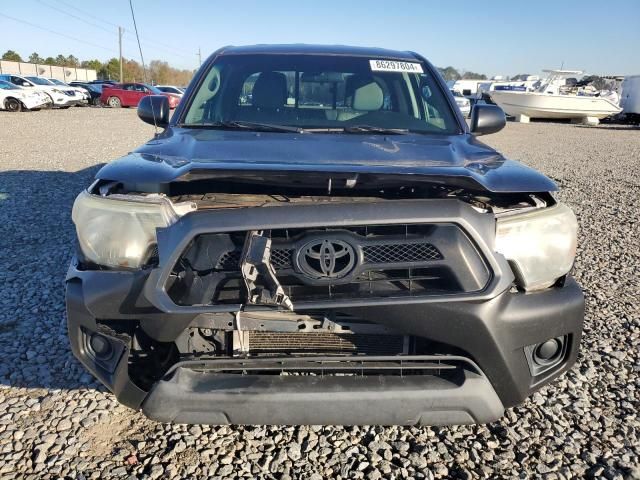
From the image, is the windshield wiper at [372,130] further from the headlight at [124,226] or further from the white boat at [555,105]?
the white boat at [555,105]

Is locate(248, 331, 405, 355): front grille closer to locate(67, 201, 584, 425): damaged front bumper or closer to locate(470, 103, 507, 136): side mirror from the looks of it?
locate(67, 201, 584, 425): damaged front bumper

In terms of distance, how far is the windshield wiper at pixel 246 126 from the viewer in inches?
118

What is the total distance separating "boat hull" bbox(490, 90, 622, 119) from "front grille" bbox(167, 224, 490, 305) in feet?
100

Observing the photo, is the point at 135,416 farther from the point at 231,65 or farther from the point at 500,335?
the point at 231,65

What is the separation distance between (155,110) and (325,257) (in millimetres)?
2200

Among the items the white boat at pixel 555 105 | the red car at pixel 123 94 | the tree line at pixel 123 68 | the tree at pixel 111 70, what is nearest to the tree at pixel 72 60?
the tree line at pixel 123 68

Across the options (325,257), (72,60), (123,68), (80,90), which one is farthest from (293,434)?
(72,60)

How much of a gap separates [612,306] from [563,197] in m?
4.80

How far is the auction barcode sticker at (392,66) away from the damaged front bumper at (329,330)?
2.02 m

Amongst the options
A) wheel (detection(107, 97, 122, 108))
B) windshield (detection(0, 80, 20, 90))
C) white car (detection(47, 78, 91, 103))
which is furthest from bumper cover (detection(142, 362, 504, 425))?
wheel (detection(107, 97, 122, 108))

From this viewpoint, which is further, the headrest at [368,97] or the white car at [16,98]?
the white car at [16,98]

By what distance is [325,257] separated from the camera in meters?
1.89

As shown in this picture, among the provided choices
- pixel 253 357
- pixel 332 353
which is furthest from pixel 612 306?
pixel 253 357

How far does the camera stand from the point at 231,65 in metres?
3.68
